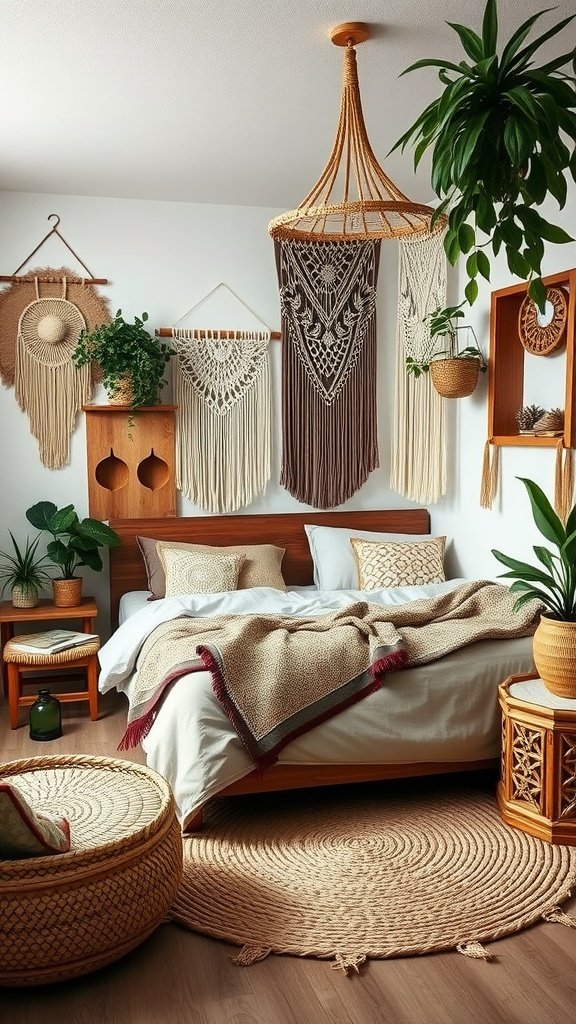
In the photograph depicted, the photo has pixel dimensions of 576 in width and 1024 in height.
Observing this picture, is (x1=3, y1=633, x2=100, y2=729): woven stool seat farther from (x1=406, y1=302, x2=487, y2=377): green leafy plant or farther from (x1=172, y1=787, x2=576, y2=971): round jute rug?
(x1=406, y1=302, x2=487, y2=377): green leafy plant

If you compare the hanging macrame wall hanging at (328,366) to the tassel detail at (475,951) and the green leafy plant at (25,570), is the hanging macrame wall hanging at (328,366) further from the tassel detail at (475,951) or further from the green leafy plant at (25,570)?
the tassel detail at (475,951)

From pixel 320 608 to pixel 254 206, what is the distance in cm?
237

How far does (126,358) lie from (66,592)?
1230 millimetres

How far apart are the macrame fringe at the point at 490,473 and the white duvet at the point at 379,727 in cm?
126

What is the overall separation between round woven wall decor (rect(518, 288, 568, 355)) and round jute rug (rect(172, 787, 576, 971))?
6.53 feet

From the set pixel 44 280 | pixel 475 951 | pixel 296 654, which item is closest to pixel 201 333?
pixel 44 280

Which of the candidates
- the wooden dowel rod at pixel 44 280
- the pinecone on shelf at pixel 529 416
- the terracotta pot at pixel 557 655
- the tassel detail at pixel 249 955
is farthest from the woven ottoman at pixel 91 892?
the wooden dowel rod at pixel 44 280

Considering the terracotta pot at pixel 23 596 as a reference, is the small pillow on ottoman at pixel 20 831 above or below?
below

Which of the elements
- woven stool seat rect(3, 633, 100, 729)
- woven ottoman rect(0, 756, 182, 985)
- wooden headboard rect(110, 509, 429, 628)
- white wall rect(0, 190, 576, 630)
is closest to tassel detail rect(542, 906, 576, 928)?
woven ottoman rect(0, 756, 182, 985)

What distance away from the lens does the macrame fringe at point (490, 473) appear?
4.61 meters

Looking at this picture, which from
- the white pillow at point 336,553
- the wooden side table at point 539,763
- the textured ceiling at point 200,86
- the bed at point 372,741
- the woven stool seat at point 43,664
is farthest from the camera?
the white pillow at point 336,553

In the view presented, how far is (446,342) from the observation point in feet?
16.1

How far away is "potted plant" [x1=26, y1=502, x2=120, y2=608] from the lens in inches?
180

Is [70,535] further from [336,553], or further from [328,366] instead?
[328,366]
